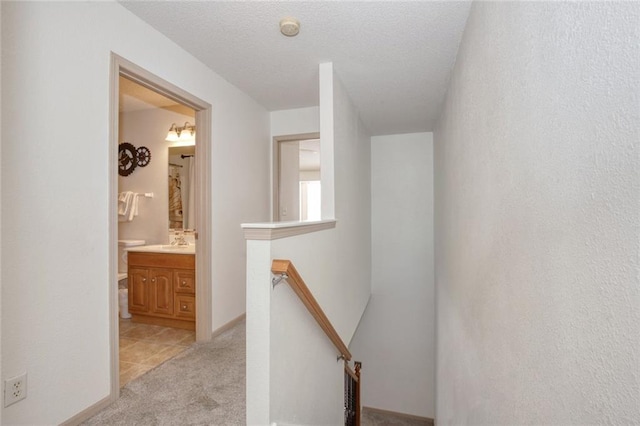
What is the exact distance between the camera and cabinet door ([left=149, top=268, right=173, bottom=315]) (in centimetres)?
328

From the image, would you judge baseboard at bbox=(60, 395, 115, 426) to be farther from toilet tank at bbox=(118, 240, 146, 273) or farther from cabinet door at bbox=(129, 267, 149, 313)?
toilet tank at bbox=(118, 240, 146, 273)

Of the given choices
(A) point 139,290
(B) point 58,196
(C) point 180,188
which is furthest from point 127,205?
(B) point 58,196

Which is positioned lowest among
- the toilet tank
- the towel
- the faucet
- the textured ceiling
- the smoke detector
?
the toilet tank

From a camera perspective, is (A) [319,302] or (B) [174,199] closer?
(A) [319,302]

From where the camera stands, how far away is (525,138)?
101 cm

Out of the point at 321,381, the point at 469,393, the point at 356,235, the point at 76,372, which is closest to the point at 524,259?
the point at 469,393

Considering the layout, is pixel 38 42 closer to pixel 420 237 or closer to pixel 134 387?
pixel 134 387

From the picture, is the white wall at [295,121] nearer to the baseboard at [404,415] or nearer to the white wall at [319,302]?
the white wall at [319,302]

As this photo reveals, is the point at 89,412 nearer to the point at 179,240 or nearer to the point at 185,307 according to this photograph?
the point at 185,307

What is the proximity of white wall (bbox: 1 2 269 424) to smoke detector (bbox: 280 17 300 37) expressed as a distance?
947mm

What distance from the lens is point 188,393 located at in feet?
6.48

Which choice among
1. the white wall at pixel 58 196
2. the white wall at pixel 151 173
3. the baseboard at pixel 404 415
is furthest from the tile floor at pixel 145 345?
the baseboard at pixel 404 415

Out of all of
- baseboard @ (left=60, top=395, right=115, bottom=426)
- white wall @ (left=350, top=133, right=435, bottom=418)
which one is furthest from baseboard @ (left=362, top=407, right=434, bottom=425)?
baseboard @ (left=60, top=395, right=115, bottom=426)

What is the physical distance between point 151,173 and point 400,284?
4.04 metres
